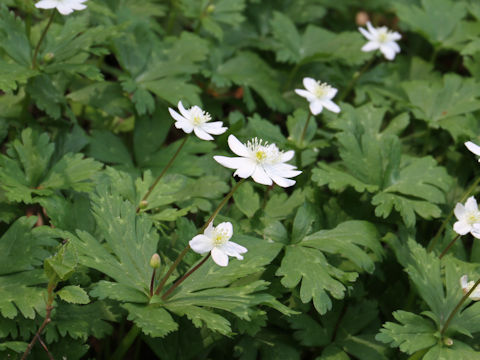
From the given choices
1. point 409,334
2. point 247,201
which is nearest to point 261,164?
point 247,201

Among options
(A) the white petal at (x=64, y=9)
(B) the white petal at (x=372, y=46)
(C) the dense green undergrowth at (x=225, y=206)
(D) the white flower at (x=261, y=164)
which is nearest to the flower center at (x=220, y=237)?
(C) the dense green undergrowth at (x=225, y=206)

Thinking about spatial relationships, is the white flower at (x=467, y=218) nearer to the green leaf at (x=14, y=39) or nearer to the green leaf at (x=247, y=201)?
the green leaf at (x=247, y=201)

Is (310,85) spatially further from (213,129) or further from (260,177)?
(260,177)

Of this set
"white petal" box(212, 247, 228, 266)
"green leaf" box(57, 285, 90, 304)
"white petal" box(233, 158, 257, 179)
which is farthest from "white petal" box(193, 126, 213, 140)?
"green leaf" box(57, 285, 90, 304)

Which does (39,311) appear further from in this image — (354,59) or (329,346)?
(354,59)

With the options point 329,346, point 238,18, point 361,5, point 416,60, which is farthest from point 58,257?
point 361,5
